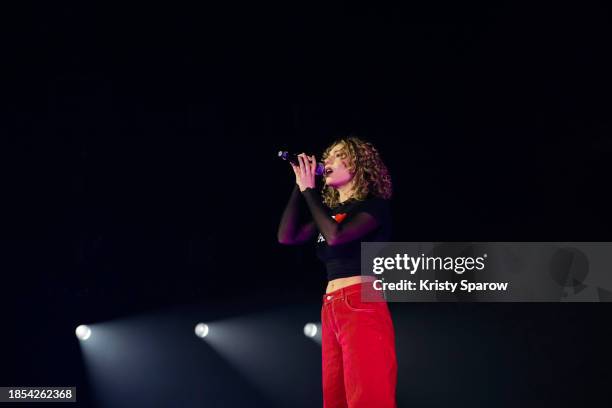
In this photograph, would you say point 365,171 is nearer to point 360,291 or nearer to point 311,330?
point 360,291

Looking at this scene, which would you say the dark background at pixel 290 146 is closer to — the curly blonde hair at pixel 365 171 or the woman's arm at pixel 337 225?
the curly blonde hair at pixel 365 171

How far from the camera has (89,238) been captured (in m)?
4.20

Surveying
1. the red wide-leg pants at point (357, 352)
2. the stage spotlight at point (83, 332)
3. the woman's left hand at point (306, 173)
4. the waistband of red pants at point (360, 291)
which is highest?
the woman's left hand at point (306, 173)

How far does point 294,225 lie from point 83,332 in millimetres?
2169

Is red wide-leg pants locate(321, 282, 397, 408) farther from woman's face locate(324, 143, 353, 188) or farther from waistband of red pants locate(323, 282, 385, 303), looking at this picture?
woman's face locate(324, 143, 353, 188)

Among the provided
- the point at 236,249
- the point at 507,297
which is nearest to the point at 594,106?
the point at 507,297

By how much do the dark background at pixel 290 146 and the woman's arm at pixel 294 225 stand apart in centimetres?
176

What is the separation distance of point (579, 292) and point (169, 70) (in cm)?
300

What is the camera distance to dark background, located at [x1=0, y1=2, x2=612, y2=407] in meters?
4.17

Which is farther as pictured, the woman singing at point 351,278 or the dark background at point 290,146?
Answer: the dark background at point 290,146

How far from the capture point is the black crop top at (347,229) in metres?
2.29

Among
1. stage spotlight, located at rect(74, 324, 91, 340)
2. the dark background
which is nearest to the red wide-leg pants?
the dark background

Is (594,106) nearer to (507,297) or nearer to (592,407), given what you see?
(507,297)

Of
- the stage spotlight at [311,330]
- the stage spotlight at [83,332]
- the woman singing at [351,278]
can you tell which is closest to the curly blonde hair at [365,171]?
the woman singing at [351,278]
